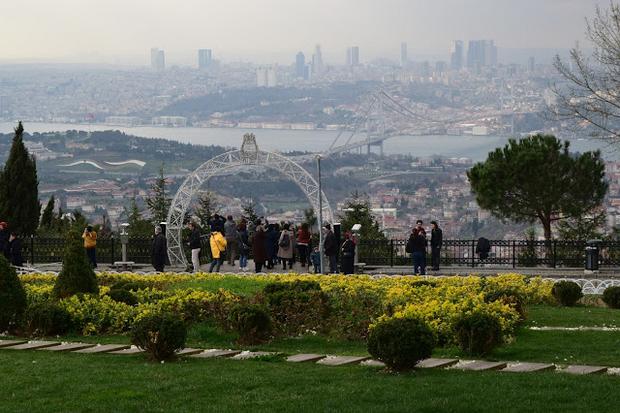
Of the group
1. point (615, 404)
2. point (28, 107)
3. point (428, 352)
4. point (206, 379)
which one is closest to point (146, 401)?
point (206, 379)

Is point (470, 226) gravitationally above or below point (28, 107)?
below

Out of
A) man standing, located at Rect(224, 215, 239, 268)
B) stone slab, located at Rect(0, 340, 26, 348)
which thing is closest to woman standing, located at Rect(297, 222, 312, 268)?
man standing, located at Rect(224, 215, 239, 268)

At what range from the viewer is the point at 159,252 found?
90.8ft

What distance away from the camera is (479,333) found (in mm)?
13188

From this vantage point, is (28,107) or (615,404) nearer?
(615,404)

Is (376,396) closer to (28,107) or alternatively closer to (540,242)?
(540,242)

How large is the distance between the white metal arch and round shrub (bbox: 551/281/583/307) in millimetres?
13930

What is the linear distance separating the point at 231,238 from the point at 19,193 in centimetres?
1051

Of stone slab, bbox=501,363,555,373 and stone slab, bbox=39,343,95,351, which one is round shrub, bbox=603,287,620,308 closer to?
stone slab, bbox=501,363,555,373

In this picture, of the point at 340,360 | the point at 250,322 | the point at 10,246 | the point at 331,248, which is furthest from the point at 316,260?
the point at 340,360

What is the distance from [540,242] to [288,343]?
15.7m

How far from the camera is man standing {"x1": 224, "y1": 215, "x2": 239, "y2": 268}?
95.1ft

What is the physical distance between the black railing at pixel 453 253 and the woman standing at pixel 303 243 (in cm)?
148

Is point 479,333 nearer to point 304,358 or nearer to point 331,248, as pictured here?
point 304,358
